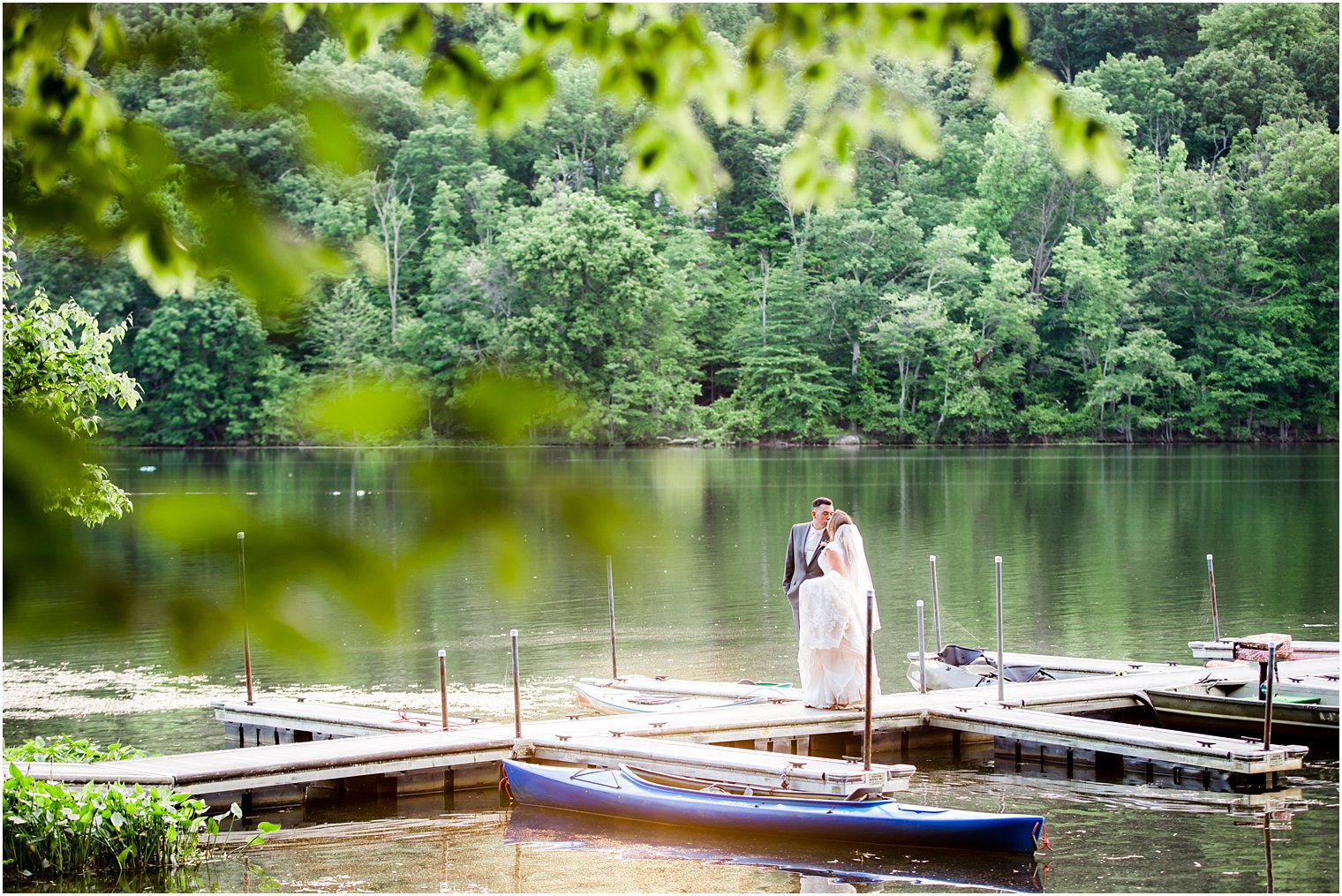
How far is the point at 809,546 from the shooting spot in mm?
11062

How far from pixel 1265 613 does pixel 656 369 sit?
44417mm

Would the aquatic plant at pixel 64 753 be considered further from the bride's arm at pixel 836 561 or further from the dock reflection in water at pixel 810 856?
the bride's arm at pixel 836 561

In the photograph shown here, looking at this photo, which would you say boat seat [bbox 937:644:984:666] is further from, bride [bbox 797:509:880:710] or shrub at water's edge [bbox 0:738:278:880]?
shrub at water's edge [bbox 0:738:278:880]

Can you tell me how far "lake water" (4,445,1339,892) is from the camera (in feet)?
5.21

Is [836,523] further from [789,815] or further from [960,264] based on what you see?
[960,264]

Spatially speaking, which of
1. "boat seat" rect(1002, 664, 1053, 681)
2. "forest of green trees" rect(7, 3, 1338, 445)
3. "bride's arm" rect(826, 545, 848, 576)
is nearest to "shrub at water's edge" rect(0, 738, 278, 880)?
"bride's arm" rect(826, 545, 848, 576)

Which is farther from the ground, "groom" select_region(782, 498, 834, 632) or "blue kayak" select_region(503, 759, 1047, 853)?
"groom" select_region(782, 498, 834, 632)

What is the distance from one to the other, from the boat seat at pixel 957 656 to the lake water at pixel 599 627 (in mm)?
2613

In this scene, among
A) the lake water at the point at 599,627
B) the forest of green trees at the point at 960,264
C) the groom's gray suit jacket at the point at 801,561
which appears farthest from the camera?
the forest of green trees at the point at 960,264

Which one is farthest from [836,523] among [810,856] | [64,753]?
[64,753]

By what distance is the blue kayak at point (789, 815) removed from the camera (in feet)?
31.9

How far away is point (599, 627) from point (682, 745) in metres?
10.1

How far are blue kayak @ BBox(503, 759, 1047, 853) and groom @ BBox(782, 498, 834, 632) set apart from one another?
1506 mm

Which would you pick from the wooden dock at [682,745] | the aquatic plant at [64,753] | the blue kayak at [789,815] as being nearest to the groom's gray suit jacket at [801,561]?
the wooden dock at [682,745]
